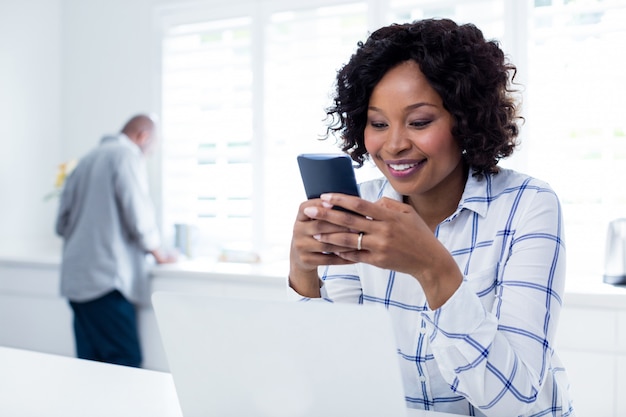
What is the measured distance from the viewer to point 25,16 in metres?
3.66

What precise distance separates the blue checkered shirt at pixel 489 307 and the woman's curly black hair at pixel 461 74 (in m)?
0.08

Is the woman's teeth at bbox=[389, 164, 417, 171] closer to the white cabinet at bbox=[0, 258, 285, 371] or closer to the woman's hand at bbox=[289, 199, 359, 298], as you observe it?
the woman's hand at bbox=[289, 199, 359, 298]

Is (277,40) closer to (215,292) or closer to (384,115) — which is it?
(215,292)

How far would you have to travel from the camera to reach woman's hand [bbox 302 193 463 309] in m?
0.92

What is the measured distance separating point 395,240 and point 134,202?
85.2 inches

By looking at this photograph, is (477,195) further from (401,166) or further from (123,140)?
(123,140)

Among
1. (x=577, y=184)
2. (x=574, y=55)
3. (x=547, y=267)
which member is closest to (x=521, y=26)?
(x=574, y=55)

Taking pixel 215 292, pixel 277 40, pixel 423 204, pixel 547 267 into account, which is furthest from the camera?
pixel 277 40

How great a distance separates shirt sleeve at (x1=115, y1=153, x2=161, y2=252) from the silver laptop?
6.85 ft

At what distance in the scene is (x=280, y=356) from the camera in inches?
31.2

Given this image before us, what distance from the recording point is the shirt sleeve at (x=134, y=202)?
2861 mm

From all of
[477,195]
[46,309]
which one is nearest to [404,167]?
[477,195]

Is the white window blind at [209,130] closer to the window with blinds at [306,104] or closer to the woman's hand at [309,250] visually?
the window with blinds at [306,104]

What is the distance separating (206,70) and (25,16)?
47.2 inches
